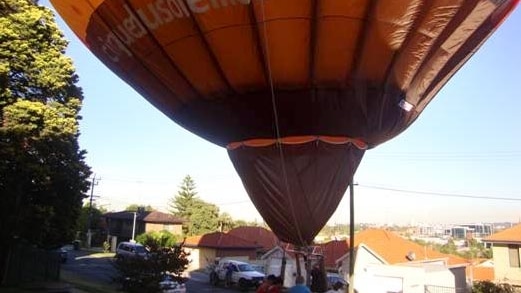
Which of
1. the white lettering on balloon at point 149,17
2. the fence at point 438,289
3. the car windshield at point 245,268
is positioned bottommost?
the fence at point 438,289

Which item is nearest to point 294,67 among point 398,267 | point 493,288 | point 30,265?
point 30,265

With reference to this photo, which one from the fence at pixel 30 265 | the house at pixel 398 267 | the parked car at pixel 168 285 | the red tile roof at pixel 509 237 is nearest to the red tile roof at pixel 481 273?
the house at pixel 398 267

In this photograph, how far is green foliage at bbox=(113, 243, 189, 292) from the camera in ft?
58.4

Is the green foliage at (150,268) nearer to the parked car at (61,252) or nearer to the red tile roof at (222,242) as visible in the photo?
the parked car at (61,252)

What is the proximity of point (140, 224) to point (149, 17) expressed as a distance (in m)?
58.8

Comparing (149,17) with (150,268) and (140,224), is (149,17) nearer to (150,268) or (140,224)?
(150,268)

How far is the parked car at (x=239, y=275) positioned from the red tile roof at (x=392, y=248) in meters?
8.74

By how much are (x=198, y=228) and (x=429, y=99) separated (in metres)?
58.8

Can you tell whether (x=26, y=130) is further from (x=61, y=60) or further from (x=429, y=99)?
(x=429, y=99)

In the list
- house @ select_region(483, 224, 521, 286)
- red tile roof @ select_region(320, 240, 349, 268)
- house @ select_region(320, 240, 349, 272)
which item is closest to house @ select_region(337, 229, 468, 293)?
house @ select_region(320, 240, 349, 272)

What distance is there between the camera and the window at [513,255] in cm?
2895

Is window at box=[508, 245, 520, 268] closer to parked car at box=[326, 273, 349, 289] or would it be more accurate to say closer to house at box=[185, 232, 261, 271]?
parked car at box=[326, 273, 349, 289]

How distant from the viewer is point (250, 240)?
4822 cm

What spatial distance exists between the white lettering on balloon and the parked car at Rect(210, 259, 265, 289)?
2304cm
